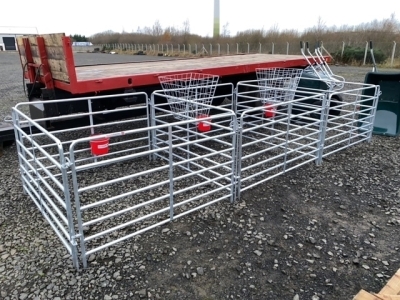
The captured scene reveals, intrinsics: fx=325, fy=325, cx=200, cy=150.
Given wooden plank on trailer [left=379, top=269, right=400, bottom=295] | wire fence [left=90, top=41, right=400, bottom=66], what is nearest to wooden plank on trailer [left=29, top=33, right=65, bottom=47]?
wooden plank on trailer [left=379, top=269, right=400, bottom=295]

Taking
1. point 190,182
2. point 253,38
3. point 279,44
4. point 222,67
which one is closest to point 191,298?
point 190,182

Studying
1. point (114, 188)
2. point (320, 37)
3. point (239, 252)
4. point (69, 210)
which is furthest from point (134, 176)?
point (320, 37)

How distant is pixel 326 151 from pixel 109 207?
343 centimetres

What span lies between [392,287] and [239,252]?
1.13m

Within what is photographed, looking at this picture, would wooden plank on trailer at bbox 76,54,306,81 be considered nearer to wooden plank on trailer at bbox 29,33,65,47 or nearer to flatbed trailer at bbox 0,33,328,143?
flatbed trailer at bbox 0,33,328,143

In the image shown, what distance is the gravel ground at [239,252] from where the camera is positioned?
7.82ft

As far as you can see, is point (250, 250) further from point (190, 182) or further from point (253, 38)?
point (253, 38)

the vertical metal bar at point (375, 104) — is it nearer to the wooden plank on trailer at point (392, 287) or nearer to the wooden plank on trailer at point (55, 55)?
the wooden plank on trailer at point (392, 287)

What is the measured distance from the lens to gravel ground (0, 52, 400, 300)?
2383mm

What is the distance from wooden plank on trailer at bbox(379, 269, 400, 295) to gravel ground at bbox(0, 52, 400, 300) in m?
0.13

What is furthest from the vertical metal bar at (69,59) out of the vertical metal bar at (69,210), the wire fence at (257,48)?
the wire fence at (257,48)

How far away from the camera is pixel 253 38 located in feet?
90.6

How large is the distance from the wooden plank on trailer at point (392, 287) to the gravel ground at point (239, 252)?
128 mm

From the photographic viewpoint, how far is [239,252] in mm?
2770
